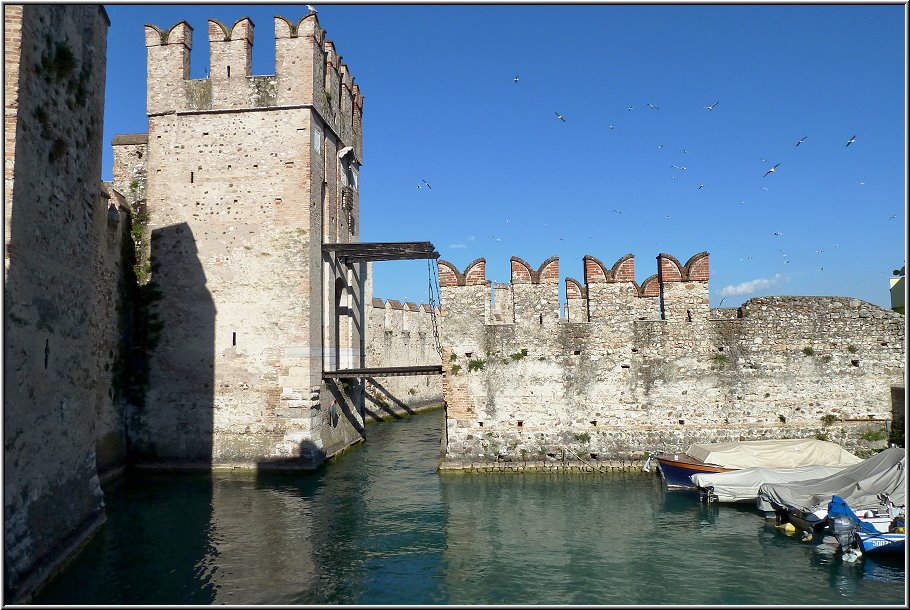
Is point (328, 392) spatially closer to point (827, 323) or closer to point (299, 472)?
point (299, 472)

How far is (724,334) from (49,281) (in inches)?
484

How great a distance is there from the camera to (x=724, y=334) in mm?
12906

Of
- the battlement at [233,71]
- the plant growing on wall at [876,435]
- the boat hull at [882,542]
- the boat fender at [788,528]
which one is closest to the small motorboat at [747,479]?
the boat fender at [788,528]

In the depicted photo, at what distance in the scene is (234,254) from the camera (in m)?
14.6

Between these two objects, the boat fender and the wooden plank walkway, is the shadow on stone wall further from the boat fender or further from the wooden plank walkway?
the boat fender

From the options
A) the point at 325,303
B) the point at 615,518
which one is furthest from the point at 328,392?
the point at 615,518

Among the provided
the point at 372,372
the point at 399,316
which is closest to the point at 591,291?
the point at 372,372

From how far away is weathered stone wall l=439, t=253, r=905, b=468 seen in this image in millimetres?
12656

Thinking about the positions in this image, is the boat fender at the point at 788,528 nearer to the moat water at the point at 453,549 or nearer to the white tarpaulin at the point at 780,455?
the moat water at the point at 453,549

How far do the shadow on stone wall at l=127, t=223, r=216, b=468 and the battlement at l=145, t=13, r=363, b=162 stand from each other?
3.29 meters

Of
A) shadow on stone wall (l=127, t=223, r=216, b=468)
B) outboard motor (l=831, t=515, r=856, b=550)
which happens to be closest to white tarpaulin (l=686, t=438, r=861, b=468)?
outboard motor (l=831, t=515, r=856, b=550)

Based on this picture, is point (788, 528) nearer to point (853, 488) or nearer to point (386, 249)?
point (853, 488)

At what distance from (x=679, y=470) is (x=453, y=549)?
5185 mm

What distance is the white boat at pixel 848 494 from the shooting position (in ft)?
28.7
